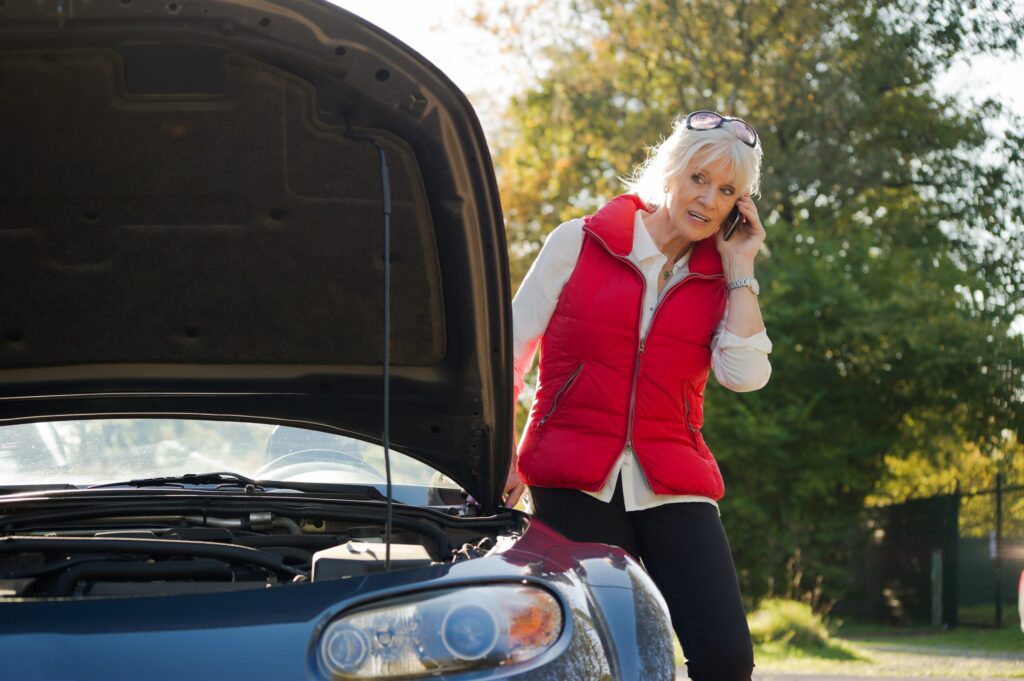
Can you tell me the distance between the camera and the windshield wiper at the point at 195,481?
330 cm

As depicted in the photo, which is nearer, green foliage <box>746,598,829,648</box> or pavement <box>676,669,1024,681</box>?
pavement <box>676,669,1024,681</box>

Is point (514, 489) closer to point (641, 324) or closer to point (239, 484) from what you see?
point (641, 324)

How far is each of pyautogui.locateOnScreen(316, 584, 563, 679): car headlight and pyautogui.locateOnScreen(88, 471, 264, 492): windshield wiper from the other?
119 centimetres

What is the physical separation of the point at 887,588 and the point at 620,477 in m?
16.7

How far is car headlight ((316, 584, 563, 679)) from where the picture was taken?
2.12 metres

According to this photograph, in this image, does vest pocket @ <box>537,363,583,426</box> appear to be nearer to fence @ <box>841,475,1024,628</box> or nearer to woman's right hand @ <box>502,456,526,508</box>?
woman's right hand @ <box>502,456,526,508</box>

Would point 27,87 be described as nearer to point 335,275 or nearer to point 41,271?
point 41,271

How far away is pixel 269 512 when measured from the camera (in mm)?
3137

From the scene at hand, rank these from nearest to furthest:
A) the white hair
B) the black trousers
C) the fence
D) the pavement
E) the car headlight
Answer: the car headlight → the black trousers → the white hair → the pavement → the fence

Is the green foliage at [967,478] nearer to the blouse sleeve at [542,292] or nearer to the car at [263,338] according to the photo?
the blouse sleeve at [542,292]

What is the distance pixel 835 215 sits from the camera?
2120 cm

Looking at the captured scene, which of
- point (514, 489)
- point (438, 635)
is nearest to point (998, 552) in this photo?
point (514, 489)

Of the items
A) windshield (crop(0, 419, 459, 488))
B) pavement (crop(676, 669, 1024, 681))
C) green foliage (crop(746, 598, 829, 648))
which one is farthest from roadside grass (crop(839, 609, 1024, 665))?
windshield (crop(0, 419, 459, 488))

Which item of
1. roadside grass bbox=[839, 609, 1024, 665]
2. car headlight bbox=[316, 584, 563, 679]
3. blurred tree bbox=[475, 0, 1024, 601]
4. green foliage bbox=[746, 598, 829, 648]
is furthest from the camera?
blurred tree bbox=[475, 0, 1024, 601]
